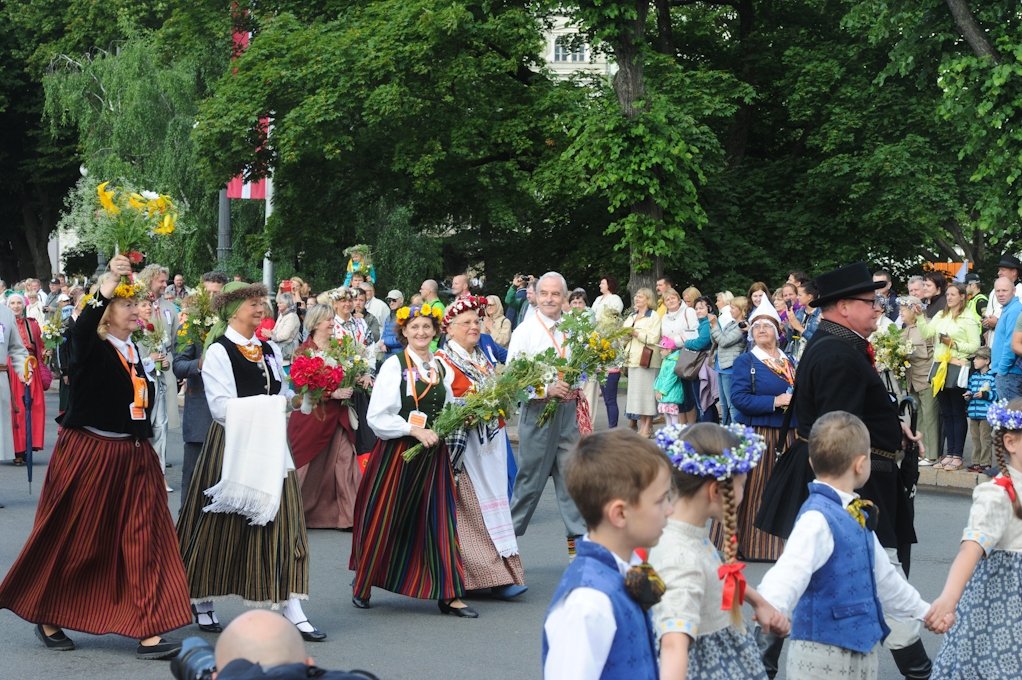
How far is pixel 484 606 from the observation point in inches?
331

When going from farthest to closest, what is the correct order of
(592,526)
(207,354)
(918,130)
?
(918,130) < (207,354) < (592,526)

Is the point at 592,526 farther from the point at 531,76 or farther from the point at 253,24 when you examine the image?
the point at 253,24

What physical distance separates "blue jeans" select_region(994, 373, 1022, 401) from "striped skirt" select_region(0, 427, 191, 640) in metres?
8.33

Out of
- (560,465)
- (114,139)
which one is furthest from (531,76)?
(560,465)

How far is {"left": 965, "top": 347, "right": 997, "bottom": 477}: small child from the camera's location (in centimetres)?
1313

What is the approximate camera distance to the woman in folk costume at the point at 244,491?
7.23 metres

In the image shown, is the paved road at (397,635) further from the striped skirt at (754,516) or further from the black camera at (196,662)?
the black camera at (196,662)

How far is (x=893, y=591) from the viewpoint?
5.00m

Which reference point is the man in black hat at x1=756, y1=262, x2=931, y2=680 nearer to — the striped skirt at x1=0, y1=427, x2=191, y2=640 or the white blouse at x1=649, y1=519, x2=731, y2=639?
the white blouse at x1=649, y1=519, x2=731, y2=639

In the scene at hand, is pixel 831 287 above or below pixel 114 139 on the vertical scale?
below

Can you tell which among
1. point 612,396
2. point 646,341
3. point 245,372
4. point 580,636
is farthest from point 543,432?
point 612,396

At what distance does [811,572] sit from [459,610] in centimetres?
378

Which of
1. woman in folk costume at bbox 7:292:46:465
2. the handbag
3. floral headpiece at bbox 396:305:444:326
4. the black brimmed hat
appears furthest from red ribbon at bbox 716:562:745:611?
the handbag

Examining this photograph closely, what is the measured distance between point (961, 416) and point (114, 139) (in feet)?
85.8
